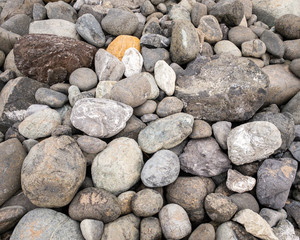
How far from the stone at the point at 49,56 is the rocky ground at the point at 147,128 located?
0.02 metres

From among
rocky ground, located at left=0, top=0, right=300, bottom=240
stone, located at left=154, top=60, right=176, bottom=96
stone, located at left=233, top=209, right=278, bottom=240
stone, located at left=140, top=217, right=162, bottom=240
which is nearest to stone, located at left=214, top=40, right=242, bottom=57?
rocky ground, located at left=0, top=0, right=300, bottom=240

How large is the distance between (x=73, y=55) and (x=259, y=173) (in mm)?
3014

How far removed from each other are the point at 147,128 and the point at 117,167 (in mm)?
636

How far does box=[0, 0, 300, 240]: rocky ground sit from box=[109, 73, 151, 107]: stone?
0.6 inches

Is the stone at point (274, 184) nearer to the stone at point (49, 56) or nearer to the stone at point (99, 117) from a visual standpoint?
the stone at point (99, 117)

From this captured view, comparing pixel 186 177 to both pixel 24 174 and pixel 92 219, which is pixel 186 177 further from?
pixel 24 174

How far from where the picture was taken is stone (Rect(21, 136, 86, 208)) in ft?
7.79

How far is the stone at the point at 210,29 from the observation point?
4.08m

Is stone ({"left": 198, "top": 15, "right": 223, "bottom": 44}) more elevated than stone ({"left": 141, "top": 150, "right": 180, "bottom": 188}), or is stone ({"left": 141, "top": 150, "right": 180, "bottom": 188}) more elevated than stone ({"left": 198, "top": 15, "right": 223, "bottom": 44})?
stone ({"left": 198, "top": 15, "right": 223, "bottom": 44})

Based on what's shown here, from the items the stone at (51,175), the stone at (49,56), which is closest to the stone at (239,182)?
the stone at (51,175)

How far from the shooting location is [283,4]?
4875 millimetres

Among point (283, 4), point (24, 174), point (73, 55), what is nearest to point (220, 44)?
point (283, 4)

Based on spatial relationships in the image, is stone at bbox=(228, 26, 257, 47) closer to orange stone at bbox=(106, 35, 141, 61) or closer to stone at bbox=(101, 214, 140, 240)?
orange stone at bbox=(106, 35, 141, 61)

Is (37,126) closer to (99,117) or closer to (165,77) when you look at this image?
(99,117)
